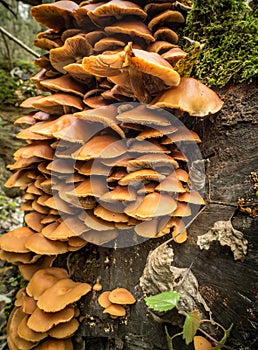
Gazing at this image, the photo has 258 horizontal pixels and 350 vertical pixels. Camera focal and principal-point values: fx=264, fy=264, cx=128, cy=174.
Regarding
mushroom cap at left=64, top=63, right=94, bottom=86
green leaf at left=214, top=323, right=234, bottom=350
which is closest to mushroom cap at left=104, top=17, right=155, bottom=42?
mushroom cap at left=64, top=63, right=94, bottom=86

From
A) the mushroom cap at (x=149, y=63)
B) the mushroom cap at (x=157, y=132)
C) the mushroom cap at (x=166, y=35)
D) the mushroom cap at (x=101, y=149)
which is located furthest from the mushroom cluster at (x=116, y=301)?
the mushroom cap at (x=166, y=35)

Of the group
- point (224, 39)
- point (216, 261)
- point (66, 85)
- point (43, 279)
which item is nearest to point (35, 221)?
point (43, 279)

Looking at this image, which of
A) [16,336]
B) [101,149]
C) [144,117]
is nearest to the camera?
[144,117]

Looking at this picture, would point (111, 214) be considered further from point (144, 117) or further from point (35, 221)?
point (35, 221)

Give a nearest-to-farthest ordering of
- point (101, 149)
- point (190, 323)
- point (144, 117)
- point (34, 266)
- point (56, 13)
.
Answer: point (190, 323) → point (144, 117) → point (101, 149) → point (56, 13) → point (34, 266)

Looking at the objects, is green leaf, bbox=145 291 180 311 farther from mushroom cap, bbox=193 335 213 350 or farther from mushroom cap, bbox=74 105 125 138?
mushroom cap, bbox=74 105 125 138

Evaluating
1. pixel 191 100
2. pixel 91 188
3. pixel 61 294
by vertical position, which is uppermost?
pixel 191 100

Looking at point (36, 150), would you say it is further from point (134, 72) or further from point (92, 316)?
point (92, 316)
